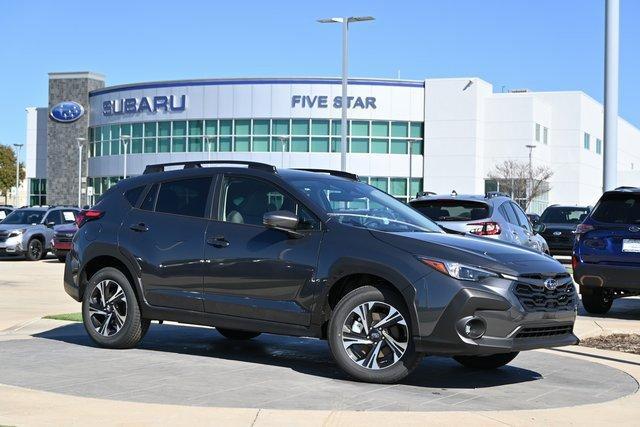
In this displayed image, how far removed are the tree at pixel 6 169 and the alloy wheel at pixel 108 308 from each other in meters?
98.0

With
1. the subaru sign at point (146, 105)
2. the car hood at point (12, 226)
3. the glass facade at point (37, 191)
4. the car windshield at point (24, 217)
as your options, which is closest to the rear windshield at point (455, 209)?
the car hood at point (12, 226)

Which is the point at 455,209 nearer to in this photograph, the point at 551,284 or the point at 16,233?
the point at 551,284

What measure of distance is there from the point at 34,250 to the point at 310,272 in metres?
22.1

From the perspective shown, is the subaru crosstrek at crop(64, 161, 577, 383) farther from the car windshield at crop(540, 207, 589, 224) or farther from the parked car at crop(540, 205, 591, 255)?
the car windshield at crop(540, 207, 589, 224)

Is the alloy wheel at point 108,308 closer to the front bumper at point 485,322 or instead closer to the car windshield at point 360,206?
the car windshield at point 360,206

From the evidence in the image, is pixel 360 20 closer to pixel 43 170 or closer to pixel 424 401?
pixel 424 401

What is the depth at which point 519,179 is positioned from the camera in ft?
213

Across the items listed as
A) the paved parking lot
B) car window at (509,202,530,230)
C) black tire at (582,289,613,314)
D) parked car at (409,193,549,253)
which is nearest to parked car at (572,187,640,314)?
black tire at (582,289,613,314)

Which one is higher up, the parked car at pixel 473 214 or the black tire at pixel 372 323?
the parked car at pixel 473 214

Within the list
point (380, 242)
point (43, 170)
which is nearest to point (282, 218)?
point (380, 242)

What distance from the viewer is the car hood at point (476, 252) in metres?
7.18

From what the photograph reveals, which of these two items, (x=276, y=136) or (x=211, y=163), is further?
(x=276, y=136)

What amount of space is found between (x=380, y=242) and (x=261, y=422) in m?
2.00

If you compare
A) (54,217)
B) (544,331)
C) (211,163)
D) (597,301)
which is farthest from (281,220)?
(54,217)
